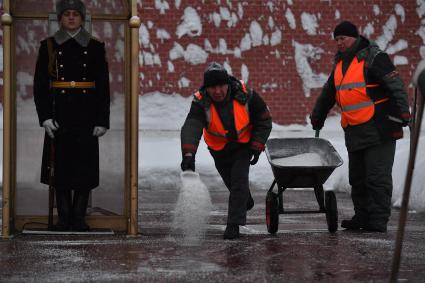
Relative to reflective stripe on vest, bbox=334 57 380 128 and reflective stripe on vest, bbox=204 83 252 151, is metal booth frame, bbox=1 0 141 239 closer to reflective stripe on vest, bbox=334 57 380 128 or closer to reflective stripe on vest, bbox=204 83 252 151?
reflective stripe on vest, bbox=204 83 252 151

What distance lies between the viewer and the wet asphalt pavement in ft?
22.8

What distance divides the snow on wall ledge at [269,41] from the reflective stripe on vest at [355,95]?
7473mm

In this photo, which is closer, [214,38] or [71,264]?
[71,264]

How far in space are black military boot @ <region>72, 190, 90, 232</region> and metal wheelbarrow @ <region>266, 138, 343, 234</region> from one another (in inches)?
60.7

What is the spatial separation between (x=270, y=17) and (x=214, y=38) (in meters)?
0.93

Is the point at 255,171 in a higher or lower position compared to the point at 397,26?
lower

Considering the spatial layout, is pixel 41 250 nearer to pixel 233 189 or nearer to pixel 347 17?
pixel 233 189

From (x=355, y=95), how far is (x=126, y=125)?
1.99 metres

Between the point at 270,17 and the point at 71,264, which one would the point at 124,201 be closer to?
the point at 71,264

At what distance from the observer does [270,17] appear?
56.5 feet

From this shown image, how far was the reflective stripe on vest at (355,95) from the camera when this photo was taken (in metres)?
9.60

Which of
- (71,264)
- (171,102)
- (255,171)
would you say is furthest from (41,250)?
(171,102)

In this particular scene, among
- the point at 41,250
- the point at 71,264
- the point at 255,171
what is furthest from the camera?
the point at 255,171

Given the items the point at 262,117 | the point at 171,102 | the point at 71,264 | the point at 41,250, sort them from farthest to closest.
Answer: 1. the point at 171,102
2. the point at 262,117
3. the point at 41,250
4. the point at 71,264
